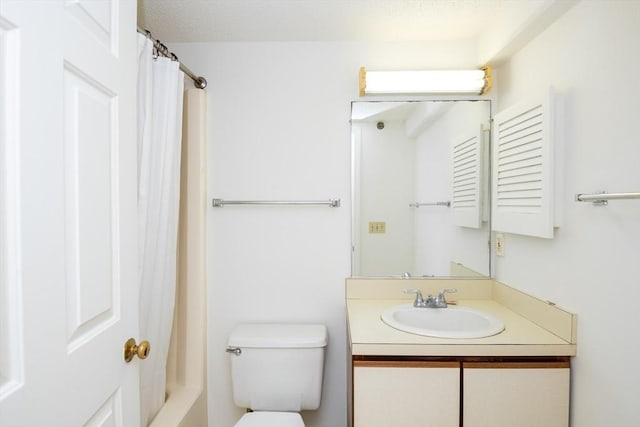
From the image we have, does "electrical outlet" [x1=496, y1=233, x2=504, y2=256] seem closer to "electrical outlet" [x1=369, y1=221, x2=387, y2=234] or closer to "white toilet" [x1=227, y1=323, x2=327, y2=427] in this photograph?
"electrical outlet" [x1=369, y1=221, x2=387, y2=234]

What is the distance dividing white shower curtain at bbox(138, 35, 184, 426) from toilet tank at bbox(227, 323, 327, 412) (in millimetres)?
353

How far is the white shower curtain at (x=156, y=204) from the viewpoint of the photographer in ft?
4.48

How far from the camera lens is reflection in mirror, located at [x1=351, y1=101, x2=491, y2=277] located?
1.88 meters

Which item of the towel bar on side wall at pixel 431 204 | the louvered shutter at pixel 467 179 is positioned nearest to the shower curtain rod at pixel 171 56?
the towel bar on side wall at pixel 431 204

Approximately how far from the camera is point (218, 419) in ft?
6.34

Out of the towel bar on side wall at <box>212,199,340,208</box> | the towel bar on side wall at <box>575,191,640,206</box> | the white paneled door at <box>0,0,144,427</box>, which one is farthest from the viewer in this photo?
the towel bar on side wall at <box>212,199,340,208</box>

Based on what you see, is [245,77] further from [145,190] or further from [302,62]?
[145,190]

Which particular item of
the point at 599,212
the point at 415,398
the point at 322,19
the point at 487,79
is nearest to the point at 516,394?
the point at 415,398

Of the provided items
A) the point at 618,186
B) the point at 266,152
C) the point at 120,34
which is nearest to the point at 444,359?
the point at 618,186

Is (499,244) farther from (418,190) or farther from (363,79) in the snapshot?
(363,79)

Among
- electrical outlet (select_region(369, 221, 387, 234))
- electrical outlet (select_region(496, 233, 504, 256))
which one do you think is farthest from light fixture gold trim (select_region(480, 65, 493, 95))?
electrical outlet (select_region(369, 221, 387, 234))

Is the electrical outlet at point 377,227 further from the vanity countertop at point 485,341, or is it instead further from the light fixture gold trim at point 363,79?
the light fixture gold trim at point 363,79

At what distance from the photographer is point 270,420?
153 centimetres

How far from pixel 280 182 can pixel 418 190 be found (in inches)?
30.0
